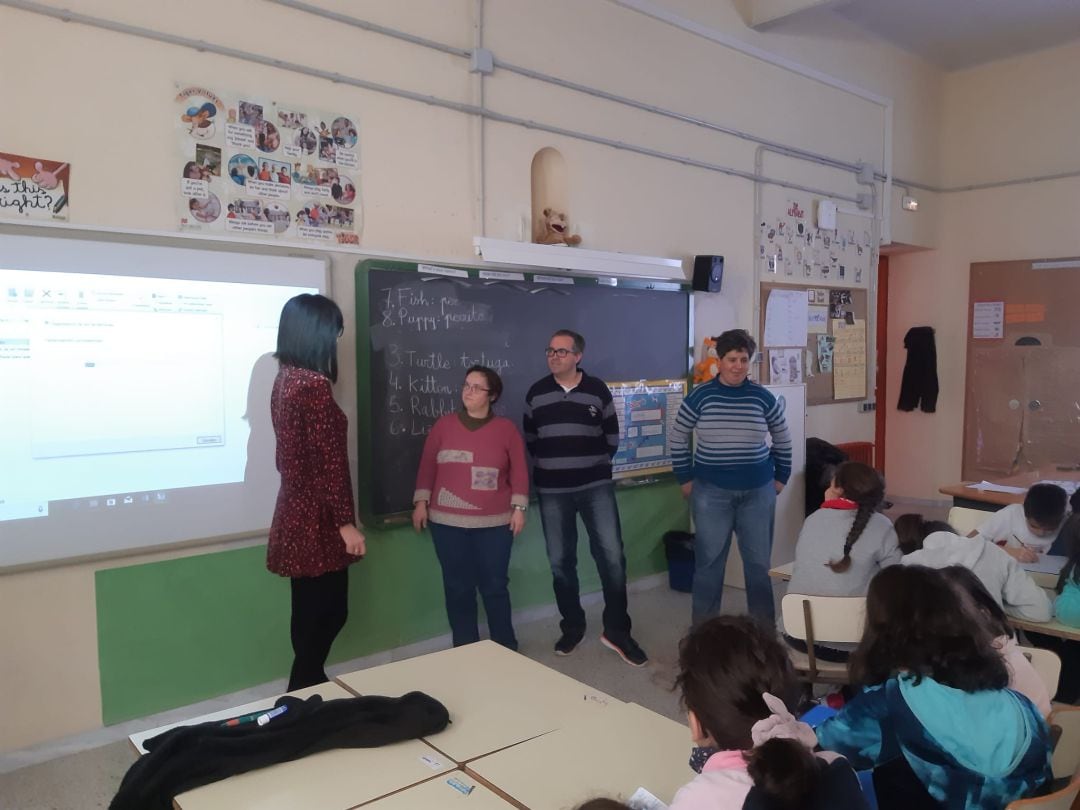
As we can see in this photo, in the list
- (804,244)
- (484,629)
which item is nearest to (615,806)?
(484,629)

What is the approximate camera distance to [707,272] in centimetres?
469

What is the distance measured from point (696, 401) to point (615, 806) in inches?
105

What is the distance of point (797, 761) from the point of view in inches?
43.1

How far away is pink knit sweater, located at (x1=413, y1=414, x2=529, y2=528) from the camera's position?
3377 mm

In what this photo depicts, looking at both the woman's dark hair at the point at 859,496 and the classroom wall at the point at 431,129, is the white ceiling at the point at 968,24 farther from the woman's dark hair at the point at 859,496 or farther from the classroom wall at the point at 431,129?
the woman's dark hair at the point at 859,496

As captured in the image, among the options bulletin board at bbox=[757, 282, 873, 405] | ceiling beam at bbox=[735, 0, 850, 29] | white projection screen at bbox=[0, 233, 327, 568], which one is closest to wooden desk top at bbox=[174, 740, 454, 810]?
white projection screen at bbox=[0, 233, 327, 568]

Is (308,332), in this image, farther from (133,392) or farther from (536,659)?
(536,659)

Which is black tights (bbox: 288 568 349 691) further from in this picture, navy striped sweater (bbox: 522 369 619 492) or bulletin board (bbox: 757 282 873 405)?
bulletin board (bbox: 757 282 873 405)

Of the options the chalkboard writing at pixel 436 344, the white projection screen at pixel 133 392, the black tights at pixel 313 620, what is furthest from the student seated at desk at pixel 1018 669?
the white projection screen at pixel 133 392

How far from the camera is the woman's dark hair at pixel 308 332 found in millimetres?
2666

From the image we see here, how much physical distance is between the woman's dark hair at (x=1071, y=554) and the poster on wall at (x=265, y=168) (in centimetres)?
282

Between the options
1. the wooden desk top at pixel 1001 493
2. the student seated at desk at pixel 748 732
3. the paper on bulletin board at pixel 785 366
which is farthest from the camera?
the paper on bulletin board at pixel 785 366

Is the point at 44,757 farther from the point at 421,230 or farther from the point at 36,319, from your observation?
the point at 421,230

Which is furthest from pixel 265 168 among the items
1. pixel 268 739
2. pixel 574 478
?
pixel 268 739
